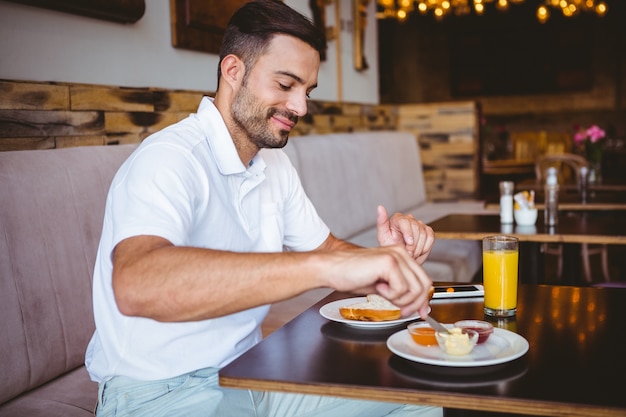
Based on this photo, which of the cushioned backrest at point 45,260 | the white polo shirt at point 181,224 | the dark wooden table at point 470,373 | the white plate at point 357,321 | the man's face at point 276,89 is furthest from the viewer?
the cushioned backrest at point 45,260

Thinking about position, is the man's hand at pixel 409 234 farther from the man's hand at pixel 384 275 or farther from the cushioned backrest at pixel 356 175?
the cushioned backrest at pixel 356 175

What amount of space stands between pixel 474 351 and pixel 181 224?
547mm

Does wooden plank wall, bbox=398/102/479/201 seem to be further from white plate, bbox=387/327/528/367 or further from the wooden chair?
white plate, bbox=387/327/528/367

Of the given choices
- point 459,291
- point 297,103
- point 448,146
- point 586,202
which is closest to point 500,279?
point 459,291

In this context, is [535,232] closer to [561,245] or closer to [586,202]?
[586,202]

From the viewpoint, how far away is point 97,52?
2557mm

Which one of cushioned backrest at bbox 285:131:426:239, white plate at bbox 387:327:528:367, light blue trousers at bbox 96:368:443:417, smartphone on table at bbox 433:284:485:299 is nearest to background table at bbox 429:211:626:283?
cushioned backrest at bbox 285:131:426:239

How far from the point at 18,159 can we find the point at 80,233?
272 mm

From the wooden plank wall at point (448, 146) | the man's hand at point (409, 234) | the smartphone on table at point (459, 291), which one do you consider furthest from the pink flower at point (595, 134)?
the man's hand at point (409, 234)

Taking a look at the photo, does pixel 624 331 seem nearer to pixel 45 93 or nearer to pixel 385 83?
pixel 45 93

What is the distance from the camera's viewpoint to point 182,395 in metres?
1.30

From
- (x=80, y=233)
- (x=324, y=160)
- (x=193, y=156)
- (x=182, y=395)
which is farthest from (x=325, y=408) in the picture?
(x=324, y=160)

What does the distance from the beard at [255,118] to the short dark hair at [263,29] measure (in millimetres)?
69

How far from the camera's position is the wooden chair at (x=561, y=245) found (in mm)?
4391
